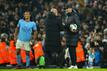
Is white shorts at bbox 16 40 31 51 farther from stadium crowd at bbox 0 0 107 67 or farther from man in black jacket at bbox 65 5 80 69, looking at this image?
stadium crowd at bbox 0 0 107 67

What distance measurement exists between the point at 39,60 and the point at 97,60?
243cm

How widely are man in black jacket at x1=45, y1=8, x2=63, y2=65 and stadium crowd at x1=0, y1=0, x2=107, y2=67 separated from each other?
0.90 m

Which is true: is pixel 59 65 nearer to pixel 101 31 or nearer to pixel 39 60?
pixel 39 60

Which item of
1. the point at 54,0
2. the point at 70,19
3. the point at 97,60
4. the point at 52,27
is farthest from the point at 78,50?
the point at 54,0

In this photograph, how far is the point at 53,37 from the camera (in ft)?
63.5

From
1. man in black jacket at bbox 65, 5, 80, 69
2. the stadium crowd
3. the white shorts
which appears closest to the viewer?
man in black jacket at bbox 65, 5, 80, 69

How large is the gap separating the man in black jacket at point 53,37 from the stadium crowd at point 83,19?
0.90 m

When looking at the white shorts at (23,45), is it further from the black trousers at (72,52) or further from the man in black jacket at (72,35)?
the black trousers at (72,52)

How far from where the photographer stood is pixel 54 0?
Result: 28422 millimetres

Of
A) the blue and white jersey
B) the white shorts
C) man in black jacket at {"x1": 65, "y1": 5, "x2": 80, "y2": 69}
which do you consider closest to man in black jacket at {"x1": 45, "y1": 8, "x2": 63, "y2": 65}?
the blue and white jersey

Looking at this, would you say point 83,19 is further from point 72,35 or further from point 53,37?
point 72,35

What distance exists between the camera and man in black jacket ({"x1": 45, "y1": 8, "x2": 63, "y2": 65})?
18938 millimetres

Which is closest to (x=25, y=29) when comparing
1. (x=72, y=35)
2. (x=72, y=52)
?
(x=72, y=35)

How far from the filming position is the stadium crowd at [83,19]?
20875mm
